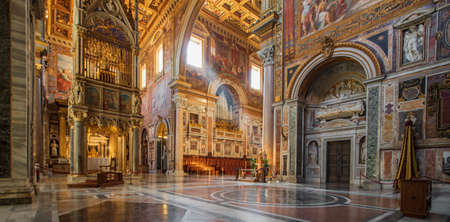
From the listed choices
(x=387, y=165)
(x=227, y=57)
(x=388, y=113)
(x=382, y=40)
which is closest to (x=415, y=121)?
(x=388, y=113)

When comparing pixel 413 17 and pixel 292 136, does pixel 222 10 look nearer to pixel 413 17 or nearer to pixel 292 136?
pixel 292 136

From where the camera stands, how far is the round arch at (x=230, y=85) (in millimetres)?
22202

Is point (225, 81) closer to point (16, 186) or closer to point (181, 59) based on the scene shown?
point (181, 59)

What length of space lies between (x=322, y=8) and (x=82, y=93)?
499 inches

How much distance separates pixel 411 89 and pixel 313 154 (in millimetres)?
5551

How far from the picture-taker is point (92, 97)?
38.2 feet

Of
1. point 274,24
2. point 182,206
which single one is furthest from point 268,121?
point 182,206

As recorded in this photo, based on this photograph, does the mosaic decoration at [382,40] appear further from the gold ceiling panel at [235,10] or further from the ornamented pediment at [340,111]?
the gold ceiling panel at [235,10]

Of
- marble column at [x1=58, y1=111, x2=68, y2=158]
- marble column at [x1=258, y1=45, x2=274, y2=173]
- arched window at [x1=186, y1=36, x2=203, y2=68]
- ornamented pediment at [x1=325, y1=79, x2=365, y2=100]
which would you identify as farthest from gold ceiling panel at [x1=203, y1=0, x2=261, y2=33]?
marble column at [x1=58, y1=111, x2=68, y2=158]

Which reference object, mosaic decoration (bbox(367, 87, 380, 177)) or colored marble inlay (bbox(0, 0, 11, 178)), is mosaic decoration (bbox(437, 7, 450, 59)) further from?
colored marble inlay (bbox(0, 0, 11, 178))

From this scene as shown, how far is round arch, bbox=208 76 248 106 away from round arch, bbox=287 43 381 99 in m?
10.8

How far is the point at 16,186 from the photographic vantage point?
4.68 meters

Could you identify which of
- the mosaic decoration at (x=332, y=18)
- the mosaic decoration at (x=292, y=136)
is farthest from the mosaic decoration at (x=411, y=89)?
the mosaic decoration at (x=292, y=136)

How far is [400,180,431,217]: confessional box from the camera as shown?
154 inches
